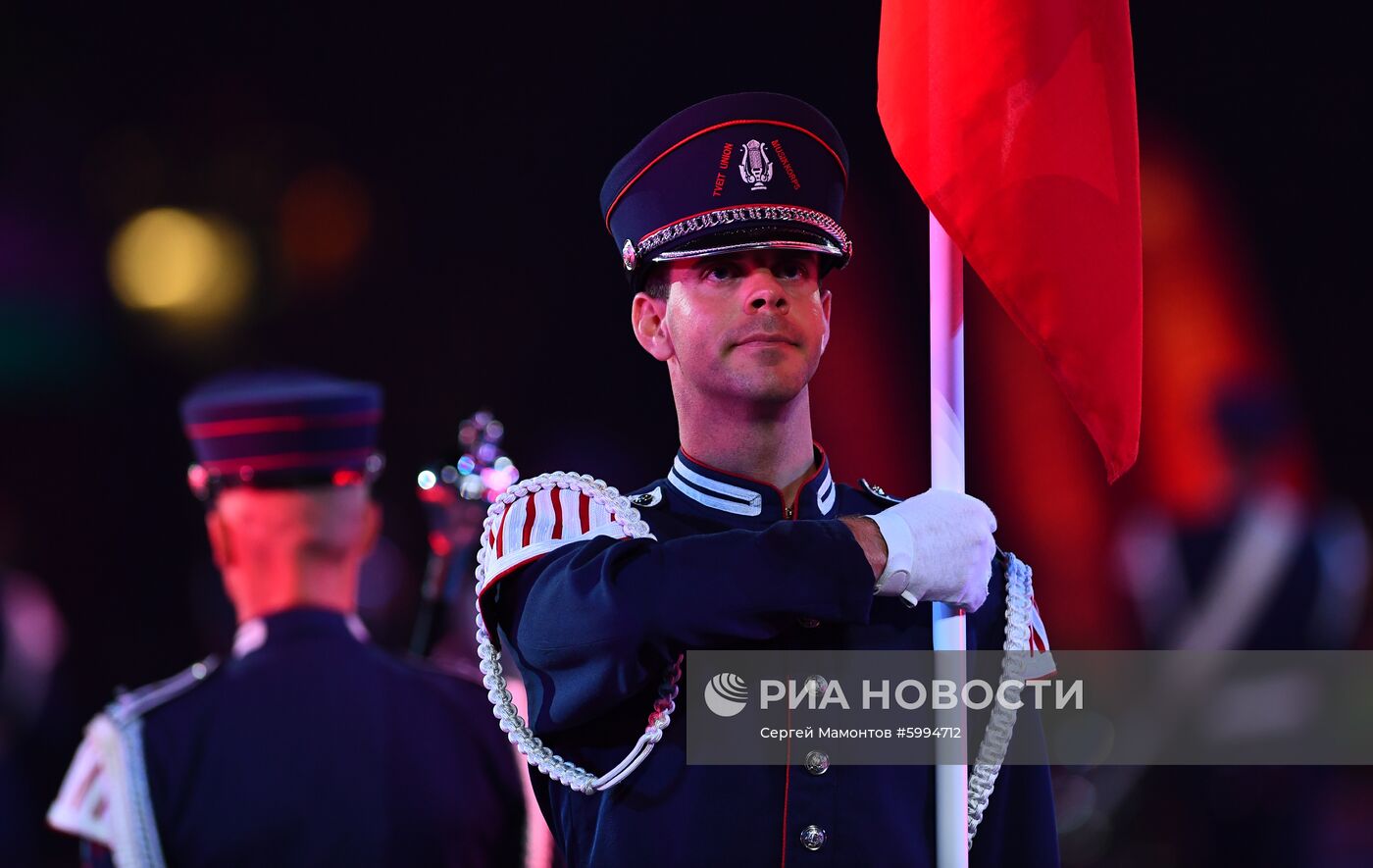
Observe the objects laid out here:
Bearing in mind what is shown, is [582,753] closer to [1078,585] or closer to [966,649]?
[966,649]

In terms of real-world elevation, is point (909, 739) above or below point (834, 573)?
below

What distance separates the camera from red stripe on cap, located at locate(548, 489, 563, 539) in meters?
1.61

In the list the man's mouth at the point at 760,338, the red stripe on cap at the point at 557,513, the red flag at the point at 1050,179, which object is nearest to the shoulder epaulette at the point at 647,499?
the red stripe on cap at the point at 557,513

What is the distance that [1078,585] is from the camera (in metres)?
4.32

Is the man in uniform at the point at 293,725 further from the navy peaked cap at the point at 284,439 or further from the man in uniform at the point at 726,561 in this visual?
the man in uniform at the point at 726,561

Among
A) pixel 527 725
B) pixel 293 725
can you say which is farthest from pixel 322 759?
pixel 527 725

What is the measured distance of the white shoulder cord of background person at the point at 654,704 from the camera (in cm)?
160

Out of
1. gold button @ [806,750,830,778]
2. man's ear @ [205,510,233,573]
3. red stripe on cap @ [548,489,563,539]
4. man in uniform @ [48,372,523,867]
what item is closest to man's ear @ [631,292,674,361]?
red stripe on cap @ [548,489,563,539]

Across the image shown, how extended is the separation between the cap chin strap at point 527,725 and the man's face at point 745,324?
0.18 m

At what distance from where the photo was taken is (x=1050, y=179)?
166 centimetres

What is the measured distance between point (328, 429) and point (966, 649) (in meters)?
1.56

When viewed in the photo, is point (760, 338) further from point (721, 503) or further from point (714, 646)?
point (714, 646)

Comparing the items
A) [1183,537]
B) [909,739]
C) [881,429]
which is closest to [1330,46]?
[1183,537]

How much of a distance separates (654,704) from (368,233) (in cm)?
219
